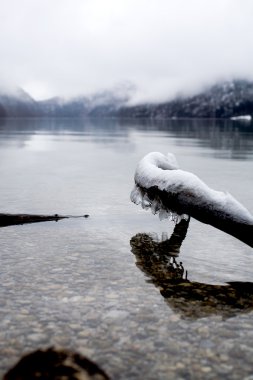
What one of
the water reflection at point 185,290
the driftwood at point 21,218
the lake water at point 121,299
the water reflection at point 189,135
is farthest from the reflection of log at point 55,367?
the water reflection at point 189,135

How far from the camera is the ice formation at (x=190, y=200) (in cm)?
920

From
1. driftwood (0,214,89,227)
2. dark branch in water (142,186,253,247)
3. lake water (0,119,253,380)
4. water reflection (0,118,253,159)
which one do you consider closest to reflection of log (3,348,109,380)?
lake water (0,119,253,380)

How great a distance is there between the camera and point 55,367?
574 centimetres

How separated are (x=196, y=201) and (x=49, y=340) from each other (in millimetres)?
4639

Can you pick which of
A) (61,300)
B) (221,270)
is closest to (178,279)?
(221,270)

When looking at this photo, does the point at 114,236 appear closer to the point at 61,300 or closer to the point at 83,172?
the point at 61,300

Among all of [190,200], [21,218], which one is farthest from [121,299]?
[21,218]

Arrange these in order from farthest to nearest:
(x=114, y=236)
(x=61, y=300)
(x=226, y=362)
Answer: (x=114, y=236)
(x=61, y=300)
(x=226, y=362)

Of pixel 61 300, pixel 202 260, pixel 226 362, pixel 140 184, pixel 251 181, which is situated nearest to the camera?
pixel 226 362

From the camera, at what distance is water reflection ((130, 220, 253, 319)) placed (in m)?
7.96

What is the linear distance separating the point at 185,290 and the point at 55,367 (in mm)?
3829

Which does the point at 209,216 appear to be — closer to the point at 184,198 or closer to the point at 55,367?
the point at 184,198

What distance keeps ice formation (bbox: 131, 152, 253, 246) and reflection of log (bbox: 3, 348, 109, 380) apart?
14.8 ft

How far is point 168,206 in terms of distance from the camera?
424 inches
